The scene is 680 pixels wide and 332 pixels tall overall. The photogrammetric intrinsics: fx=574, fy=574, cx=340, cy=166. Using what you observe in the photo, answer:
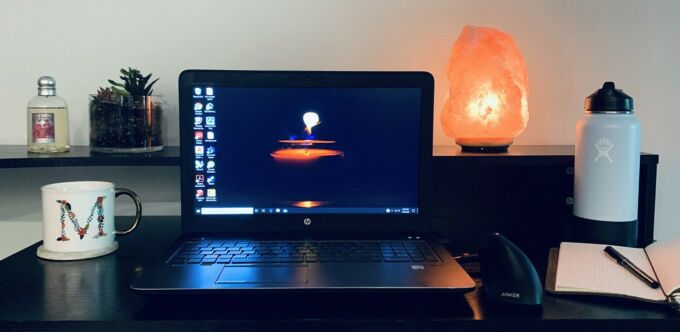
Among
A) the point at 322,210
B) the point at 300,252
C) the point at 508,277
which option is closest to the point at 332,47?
the point at 322,210

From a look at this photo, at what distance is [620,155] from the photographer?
3.00ft

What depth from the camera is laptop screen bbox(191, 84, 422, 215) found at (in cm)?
94

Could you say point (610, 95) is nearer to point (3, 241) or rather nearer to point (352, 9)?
point (352, 9)

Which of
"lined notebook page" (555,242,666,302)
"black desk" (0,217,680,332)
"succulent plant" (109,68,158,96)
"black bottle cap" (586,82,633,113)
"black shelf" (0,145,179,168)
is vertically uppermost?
"succulent plant" (109,68,158,96)

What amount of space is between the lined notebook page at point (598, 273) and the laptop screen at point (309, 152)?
0.25 meters

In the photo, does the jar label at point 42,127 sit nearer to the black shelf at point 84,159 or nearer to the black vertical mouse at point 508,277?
the black shelf at point 84,159

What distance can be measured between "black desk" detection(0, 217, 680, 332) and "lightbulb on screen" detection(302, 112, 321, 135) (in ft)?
1.04

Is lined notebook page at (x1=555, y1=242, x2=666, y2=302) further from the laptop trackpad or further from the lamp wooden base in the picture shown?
the laptop trackpad

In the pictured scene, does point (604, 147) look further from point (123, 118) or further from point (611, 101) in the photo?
point (123, 118)

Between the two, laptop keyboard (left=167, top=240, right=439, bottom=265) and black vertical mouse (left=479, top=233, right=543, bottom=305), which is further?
laptop keyboard (left=167, top=240, right=439, bottom=265)

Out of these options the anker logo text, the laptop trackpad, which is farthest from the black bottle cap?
the laptop trackpad

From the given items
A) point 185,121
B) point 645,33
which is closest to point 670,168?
point 645,33

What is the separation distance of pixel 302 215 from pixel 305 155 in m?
0.10

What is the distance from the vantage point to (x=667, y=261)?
0.80 meters
